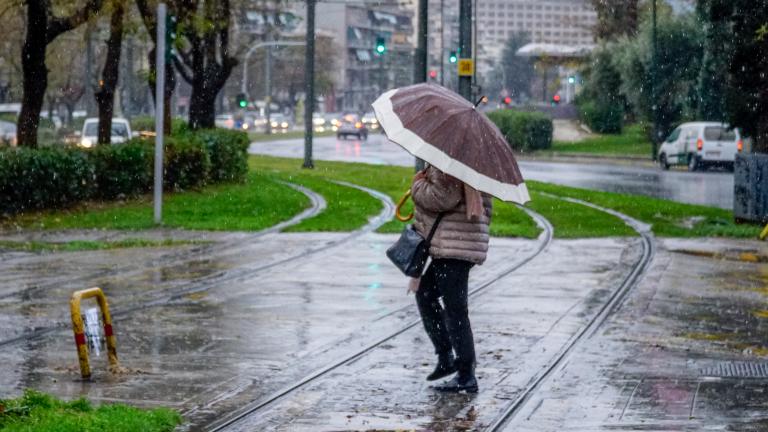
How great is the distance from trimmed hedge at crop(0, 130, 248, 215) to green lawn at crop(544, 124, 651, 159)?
3226cm

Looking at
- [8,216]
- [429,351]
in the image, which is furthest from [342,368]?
[8,216]

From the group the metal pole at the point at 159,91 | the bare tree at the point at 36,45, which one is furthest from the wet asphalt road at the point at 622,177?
the bare tree at the point at 36,45

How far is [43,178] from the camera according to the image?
23.2 m

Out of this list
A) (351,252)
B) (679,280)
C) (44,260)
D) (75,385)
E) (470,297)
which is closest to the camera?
(75,385)

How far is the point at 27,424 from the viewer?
7770mm

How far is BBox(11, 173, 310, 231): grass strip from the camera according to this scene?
882 inches

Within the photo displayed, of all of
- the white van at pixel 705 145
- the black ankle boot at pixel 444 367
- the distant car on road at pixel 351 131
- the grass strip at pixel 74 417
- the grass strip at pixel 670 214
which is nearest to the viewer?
the grass strip at pixel 74 417

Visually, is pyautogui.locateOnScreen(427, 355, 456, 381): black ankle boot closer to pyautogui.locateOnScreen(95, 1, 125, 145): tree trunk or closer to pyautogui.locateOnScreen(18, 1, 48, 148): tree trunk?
pyautogui.locateOnScreen(18, 1, 48, 148): tree trunk

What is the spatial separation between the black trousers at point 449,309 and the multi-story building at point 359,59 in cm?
12830

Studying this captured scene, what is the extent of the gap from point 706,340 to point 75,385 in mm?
5118

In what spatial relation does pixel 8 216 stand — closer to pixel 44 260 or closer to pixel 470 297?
pixel 44 260

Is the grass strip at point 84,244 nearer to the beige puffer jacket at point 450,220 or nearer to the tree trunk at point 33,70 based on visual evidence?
the tree trunk at point 33,70

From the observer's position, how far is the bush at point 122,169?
25.4 meters

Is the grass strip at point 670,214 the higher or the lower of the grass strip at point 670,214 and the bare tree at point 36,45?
the lower
